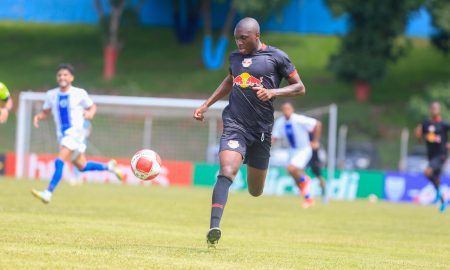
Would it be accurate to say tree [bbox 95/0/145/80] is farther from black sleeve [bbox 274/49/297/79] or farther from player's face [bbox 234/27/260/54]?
player's face [bbox 234/27/260/54]

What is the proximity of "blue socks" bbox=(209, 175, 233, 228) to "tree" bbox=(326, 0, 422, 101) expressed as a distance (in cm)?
3960

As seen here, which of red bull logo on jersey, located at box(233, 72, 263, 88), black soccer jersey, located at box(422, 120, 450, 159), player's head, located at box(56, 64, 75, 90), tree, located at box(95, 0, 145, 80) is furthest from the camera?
tree, located at box(95, 0, 145, 80)

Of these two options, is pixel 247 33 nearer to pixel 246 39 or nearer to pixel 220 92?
pixel 246 39

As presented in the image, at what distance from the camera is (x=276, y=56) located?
39.7 feet

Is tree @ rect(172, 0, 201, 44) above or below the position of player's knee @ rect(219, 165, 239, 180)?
above

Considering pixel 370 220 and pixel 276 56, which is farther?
pixel 370 220

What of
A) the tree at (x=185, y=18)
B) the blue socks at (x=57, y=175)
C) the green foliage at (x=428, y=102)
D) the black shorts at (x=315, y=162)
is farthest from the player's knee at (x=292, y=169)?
the tree at (x=185, y=18)

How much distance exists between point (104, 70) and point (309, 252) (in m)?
44.7

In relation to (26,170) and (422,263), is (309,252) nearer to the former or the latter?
(422,263)

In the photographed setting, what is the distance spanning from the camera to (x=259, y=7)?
53375mm

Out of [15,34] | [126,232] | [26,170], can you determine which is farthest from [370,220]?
[15,34]

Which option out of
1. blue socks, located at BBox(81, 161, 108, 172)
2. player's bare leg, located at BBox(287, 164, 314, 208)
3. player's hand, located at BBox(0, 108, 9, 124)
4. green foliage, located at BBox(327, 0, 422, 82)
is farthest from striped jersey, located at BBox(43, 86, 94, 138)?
green foliage, located at BBox(327, 0, 422, 82)

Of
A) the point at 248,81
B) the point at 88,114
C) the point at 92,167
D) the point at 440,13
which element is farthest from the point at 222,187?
the point at 440,13

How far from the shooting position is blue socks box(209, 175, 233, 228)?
1107 centimetres
